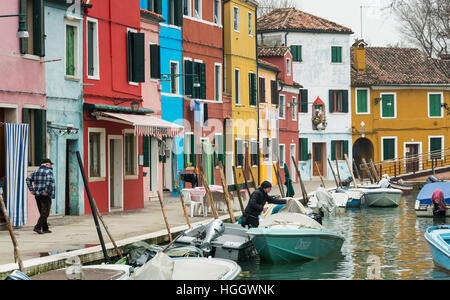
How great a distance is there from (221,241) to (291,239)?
1.64m

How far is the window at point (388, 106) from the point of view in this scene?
5488cm

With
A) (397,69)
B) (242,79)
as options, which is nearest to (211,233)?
(242,79)

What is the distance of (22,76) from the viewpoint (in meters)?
20.9

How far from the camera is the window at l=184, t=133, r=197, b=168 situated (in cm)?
3416

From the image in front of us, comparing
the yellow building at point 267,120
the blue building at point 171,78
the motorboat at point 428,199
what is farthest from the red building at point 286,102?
the motorboat at point 428,199

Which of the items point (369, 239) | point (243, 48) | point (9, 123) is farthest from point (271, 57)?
point (9, 123)

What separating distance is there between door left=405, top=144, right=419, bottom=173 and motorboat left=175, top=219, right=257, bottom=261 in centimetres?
3326

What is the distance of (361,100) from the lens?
54.7 meters

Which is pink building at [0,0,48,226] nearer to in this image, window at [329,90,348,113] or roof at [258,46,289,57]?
roof at [258,46,289,57]

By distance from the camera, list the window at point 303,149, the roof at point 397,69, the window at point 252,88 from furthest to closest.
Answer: the roof at point 397,69 < the window at point 303,149 < the window at point 252,88

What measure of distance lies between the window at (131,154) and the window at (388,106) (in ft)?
100

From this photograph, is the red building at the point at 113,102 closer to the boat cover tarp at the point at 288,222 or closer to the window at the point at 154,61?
the window at the point at 154,61

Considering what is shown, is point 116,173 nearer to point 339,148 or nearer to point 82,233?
point 82,233
